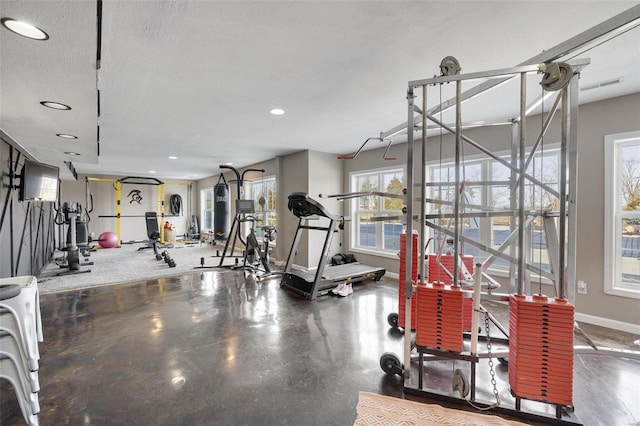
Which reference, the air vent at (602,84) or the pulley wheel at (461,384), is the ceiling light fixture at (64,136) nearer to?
the pulley wheel at (461,384)

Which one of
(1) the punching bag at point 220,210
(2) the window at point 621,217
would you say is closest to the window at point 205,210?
(1) the punching bag at point 220,210

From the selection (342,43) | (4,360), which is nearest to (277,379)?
(4,360)

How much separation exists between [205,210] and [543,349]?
432 inches

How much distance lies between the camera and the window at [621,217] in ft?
9.52

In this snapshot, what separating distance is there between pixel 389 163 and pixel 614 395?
156 inches

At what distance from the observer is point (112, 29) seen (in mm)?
1767

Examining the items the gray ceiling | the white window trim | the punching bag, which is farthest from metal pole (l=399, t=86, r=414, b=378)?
the punching bag

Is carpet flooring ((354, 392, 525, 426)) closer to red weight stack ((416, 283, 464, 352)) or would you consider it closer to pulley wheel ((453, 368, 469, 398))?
pulley wheel ((453, 368, 469, 398))

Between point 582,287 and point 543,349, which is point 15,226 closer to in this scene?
point 543,349

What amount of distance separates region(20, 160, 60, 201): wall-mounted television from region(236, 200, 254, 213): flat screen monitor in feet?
9.74

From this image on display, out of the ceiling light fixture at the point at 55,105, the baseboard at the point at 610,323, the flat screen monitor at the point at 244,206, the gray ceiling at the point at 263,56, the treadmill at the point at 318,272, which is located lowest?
the baseboard at the point at 610,323

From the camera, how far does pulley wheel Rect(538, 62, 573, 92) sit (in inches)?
61.2

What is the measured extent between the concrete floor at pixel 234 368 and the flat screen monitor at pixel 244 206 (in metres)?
2.36

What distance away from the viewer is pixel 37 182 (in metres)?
4.21
